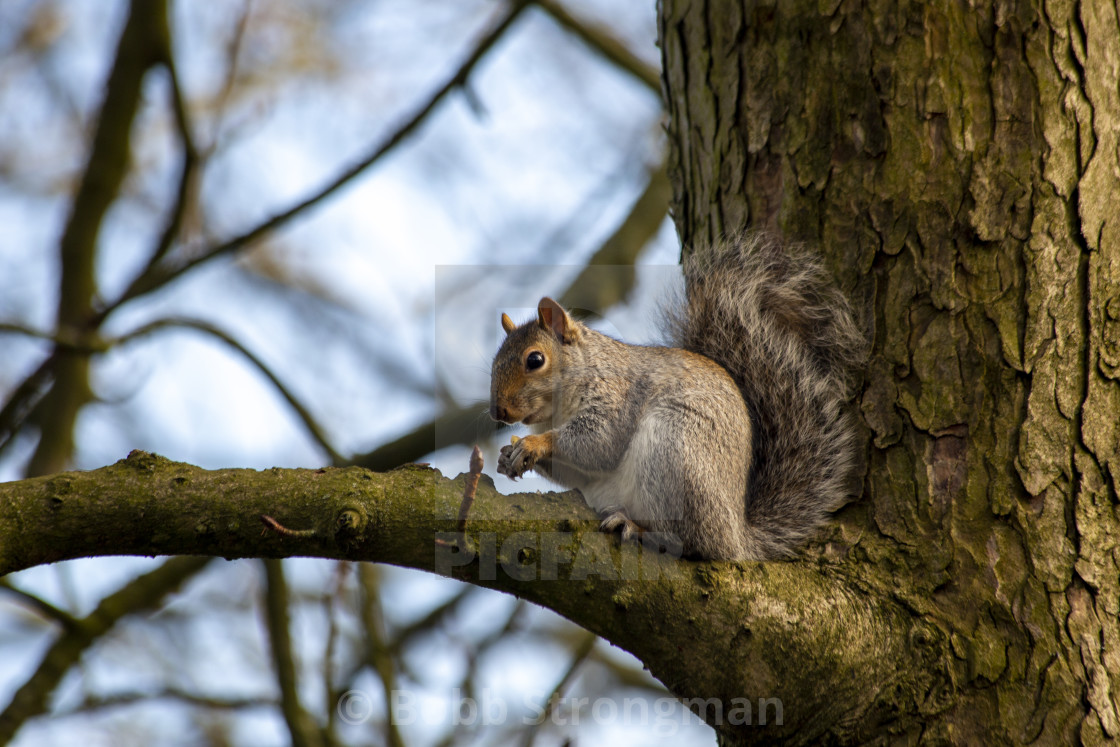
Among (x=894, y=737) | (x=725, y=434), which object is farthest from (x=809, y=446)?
(x=894, y=737)

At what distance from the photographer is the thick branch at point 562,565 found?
4.72 ft

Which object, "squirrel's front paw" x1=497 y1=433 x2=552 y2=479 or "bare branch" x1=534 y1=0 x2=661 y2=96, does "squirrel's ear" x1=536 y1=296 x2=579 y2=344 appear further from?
"bare branch" x1=534 y1=0 x2=661 y2=96

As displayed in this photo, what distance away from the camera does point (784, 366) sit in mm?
2092

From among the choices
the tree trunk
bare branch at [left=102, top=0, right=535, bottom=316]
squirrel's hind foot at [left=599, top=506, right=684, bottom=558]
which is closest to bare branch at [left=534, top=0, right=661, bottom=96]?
bare branch at [left=102, top=0, right=535, bottom=316]

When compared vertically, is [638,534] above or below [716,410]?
below

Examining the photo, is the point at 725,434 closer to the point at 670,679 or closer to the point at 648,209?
the point at 670,679

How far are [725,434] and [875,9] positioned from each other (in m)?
0.99

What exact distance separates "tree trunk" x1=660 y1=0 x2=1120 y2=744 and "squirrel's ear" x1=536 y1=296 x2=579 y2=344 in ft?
2.01

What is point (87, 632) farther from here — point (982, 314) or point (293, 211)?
point (982, 314)

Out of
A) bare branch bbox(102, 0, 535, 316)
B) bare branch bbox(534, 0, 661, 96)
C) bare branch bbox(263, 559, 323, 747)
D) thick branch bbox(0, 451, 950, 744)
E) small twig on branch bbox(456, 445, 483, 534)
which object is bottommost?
bare branch bbox(263, 559, 323, 747)

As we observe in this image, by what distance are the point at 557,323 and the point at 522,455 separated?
48cm

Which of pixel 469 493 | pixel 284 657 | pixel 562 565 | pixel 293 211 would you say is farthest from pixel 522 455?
pixel 293 211

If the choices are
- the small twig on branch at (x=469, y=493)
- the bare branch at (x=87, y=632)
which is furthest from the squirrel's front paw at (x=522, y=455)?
the bare branch at (x=87, y=632)

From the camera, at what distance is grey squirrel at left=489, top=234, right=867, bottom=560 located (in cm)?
192
